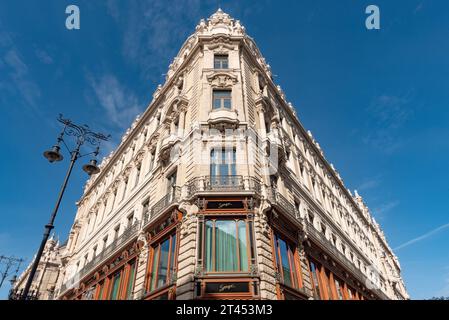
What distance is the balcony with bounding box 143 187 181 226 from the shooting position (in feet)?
51.6

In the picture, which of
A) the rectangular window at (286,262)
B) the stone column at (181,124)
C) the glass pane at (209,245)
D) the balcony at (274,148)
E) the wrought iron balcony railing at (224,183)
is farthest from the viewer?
the stone column at (181,124)

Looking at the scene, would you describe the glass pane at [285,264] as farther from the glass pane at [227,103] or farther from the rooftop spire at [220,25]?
the rooftop spire at [220,25]

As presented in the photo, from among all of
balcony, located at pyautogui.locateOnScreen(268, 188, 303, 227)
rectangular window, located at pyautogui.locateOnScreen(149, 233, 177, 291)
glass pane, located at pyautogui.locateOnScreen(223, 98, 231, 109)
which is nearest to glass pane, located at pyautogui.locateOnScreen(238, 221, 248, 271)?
balcony, located at pyautogui.locateOnScreen(268, 188, 303, 227)

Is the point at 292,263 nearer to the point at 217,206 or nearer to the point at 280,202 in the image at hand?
the point at 280,202

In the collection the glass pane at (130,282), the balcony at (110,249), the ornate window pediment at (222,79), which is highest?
the ornate window pediment at (222,79)

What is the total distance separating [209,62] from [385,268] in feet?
133

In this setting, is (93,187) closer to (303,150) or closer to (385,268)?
(303,150)

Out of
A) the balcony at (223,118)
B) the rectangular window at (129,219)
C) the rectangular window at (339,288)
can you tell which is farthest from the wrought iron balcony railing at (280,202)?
the rectangular window at (129,219)

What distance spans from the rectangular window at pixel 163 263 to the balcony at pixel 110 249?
302 cm

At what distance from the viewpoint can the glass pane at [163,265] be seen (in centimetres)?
1459

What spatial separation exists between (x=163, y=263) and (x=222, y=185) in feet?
16.7

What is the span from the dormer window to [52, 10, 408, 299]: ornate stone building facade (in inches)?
3.4

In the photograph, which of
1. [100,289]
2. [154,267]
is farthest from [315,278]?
[100,289]
